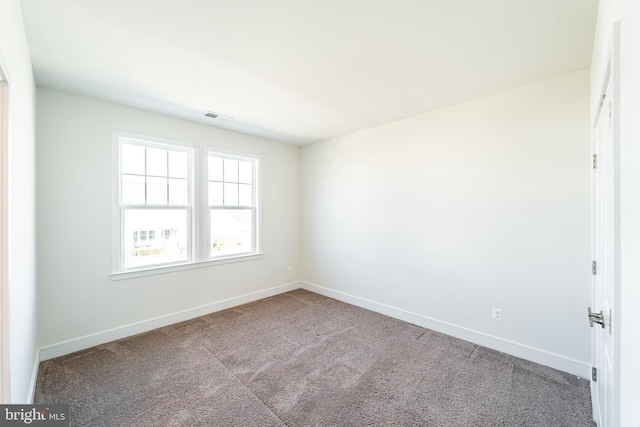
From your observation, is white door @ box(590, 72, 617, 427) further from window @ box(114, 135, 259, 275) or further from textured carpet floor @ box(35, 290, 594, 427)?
window @ box(114, 135, 259, 275)

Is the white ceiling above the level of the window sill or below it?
above

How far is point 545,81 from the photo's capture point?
7.91 ft

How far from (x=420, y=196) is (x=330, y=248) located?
1.74m

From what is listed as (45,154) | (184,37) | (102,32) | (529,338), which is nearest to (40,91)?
(45,154)

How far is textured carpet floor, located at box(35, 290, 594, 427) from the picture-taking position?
185 cm

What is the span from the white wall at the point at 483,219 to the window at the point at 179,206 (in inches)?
64.2

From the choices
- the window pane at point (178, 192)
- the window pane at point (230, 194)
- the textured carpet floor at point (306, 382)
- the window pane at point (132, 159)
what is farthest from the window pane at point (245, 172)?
the textured carpet floor at point (306, 382)

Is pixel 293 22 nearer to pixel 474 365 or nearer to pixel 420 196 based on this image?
pixel 420 196

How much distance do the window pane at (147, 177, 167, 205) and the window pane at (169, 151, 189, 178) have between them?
0.16 m

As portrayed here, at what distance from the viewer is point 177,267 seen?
3391mm

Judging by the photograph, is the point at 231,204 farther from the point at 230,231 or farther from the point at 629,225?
the point at 629,225

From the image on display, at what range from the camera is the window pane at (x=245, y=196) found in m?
4.17

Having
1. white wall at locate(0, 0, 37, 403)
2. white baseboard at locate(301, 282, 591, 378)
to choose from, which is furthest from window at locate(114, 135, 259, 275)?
white baseboard at locate(301, 282, 591, 378)

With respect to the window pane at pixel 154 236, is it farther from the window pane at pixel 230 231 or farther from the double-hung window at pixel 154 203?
the window pane at pixel 230 231
